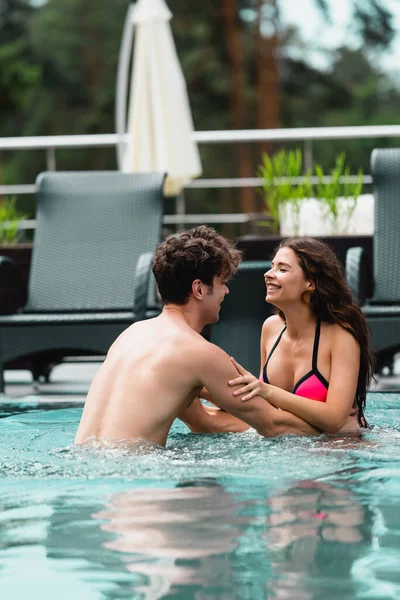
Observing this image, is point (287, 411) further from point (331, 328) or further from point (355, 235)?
point (355, 235)

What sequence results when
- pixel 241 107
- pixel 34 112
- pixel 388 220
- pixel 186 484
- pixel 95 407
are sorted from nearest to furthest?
pixel 186 484, pixel 95 407, pixel 388 220, pixel 241 107, pixel 34 112

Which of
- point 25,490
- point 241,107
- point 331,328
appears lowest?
point 25,490

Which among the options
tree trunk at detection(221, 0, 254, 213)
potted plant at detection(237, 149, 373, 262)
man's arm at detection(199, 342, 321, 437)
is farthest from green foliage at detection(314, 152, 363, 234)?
tree trunk at detection(221, 0, 254, 213)

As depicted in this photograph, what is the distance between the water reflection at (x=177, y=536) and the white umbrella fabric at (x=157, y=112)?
4.69 metres

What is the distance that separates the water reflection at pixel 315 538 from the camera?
7.30ft

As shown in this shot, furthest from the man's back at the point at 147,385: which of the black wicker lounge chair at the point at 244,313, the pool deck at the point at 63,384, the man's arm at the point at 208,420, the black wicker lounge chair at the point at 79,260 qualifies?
the black wicker lounge chair at the point at 79,260

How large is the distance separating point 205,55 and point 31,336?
1478cm

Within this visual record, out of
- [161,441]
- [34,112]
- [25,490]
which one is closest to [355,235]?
[161,441]

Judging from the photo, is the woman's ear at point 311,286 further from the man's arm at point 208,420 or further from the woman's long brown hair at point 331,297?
the man's arm at point 208,420

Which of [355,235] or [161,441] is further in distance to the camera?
[355,235]

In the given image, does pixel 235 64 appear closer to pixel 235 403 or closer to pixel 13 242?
pixel 13 242

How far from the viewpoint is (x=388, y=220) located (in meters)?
5.69

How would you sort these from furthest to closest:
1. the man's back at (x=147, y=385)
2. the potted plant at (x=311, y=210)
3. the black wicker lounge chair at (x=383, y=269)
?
the potted plant at (x=311, y=210)
the black wicker lounge chair at (x=383, y=269)
the man's back at (x=147, y=385)

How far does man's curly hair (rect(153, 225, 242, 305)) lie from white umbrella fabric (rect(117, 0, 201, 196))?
4.11m
